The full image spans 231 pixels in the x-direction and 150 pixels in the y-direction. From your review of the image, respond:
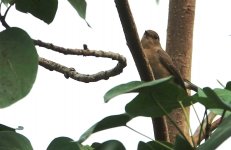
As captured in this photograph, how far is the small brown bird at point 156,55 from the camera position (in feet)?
7.86

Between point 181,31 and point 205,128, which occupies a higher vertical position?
point 181,31

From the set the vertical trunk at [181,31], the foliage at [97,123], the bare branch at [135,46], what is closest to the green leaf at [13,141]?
the foliage at [97,123]

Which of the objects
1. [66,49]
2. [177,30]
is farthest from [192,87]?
[66,49]

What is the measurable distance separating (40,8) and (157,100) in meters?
0.31

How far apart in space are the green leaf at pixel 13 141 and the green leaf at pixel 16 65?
0.08 m

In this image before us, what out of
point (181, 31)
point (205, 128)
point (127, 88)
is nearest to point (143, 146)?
point (127, 88)

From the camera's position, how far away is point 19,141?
80 cm

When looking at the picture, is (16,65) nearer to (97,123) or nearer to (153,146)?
(97,123)

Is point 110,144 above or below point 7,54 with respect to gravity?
below

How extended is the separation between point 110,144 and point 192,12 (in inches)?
42.4

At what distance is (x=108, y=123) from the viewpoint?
0.77 meters

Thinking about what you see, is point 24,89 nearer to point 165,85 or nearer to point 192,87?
point 165,85

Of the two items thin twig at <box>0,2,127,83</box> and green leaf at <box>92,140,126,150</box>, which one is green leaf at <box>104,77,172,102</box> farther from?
thin twig at <box>0,2,127,83</box>

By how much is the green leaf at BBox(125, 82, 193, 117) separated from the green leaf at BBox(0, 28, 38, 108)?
0.50 ft
